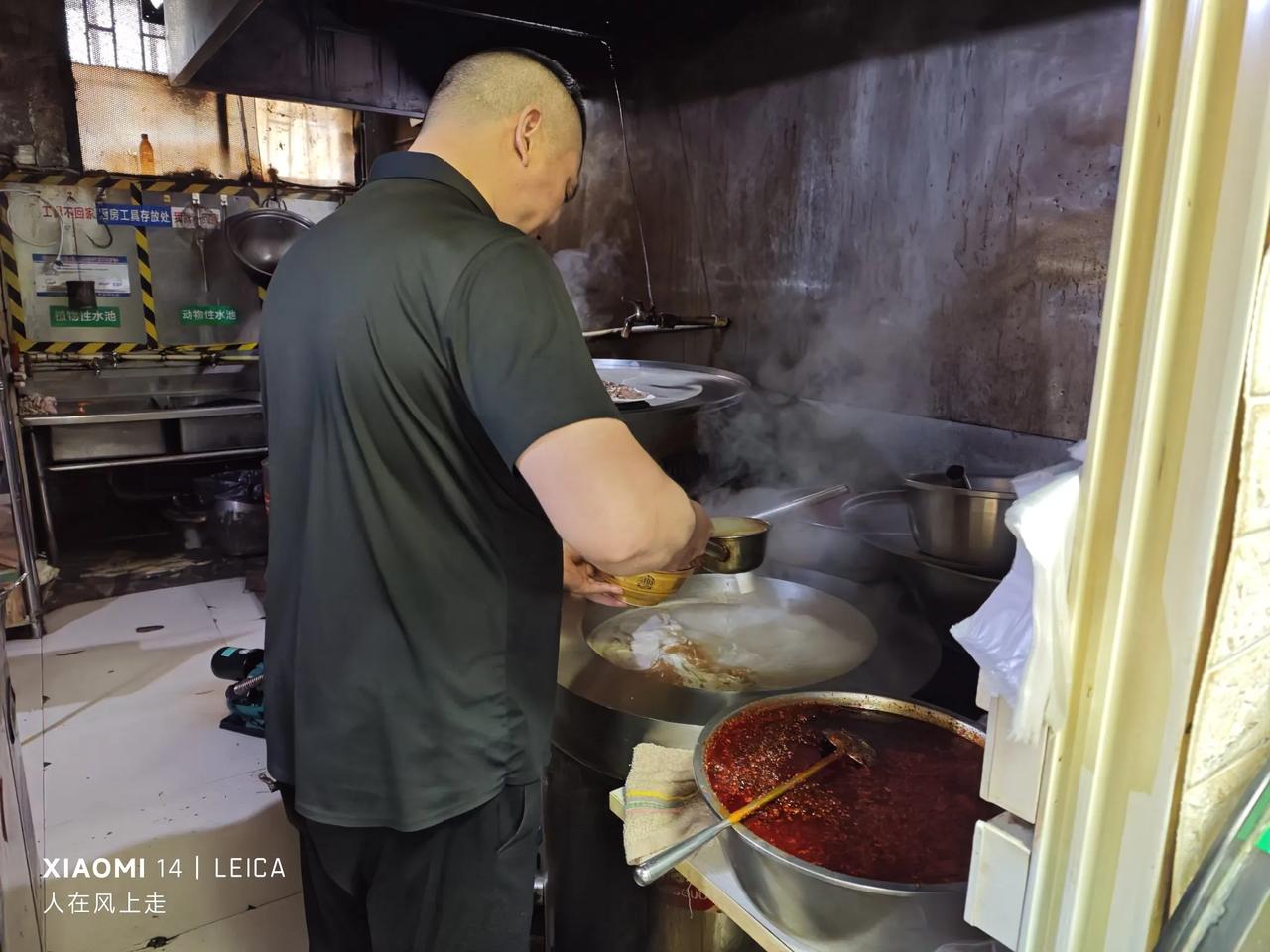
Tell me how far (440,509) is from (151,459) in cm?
434

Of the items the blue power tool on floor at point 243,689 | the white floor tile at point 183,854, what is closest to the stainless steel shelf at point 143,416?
the blue power tool on floor at point 243,689

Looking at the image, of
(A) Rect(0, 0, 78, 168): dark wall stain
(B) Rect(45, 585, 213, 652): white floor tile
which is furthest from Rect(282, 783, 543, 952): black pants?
(A) Rect(0, 0, 78, 168): dark wall stain

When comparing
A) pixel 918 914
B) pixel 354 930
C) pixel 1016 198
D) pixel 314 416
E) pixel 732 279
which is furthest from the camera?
pixel 732 279

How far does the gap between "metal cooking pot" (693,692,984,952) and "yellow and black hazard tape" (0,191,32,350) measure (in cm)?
533

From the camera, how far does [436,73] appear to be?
93.5 inches

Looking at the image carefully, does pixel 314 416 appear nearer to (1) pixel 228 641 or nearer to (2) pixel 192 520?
(1) pixel 228 641

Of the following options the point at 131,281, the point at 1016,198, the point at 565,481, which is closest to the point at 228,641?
the point at 131,281

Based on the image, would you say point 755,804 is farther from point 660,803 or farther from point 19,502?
point 19,502

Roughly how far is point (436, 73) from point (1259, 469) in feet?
7.72

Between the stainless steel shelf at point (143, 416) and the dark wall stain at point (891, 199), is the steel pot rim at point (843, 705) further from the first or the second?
the stainless steel shelf at point (143, 416)

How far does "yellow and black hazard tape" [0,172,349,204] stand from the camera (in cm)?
466

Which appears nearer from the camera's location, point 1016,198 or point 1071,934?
point 1071,934

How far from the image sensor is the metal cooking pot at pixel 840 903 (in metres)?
0.81

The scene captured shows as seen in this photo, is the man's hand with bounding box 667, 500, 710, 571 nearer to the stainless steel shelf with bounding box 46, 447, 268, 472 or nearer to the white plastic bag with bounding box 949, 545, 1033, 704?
the white plastic bag with bounding box 949, 545, 1033, 704
